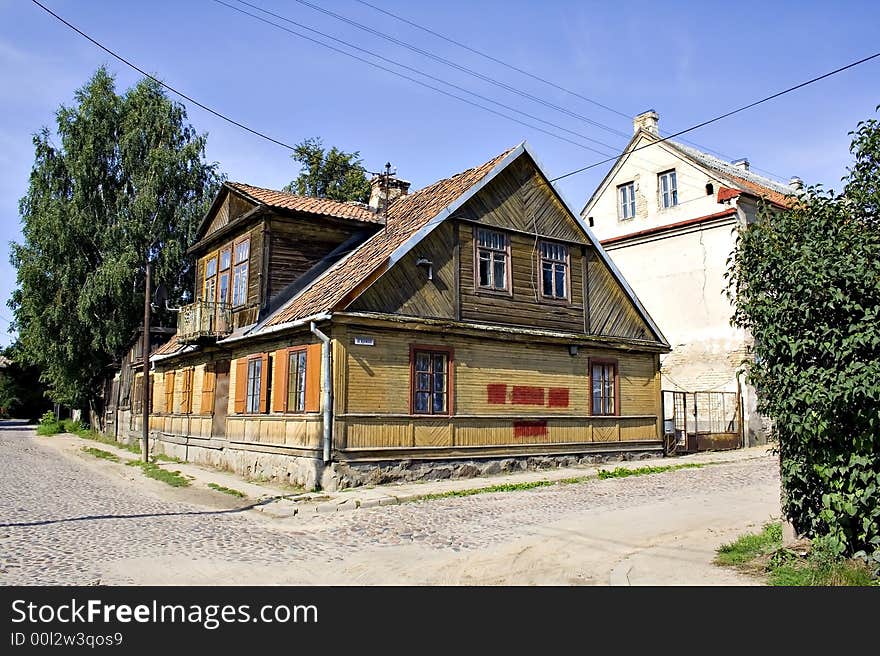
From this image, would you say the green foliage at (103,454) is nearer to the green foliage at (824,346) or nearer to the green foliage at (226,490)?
the green foliage at (226,490)

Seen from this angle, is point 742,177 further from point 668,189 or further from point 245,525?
point 245,525

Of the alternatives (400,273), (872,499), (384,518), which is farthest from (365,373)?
(872,499)

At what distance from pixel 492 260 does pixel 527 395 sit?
340 centimetres

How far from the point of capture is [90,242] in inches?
1431

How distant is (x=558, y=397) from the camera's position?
19.1m

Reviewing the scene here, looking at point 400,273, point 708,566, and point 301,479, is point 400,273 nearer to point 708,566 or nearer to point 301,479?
point 301,479

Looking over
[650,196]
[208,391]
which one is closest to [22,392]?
[208,391]

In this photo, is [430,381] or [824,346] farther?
[430,381]

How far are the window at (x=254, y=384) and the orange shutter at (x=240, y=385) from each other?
20cm

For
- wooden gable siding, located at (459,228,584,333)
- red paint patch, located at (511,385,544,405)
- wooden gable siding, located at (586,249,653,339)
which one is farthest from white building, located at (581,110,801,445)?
red paint patch, located at (511,385,544,405)

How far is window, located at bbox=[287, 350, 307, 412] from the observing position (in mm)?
16406

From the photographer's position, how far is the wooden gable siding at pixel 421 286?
52.4 feet

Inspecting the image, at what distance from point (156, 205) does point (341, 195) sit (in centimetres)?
985

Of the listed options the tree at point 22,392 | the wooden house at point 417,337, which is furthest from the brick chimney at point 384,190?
the tree at point 22,392
